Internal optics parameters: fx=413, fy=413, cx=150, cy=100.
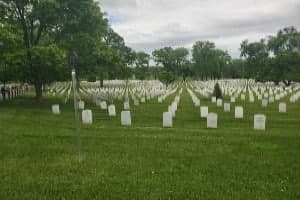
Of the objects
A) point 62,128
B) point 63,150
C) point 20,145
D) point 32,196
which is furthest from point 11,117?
point 32,196

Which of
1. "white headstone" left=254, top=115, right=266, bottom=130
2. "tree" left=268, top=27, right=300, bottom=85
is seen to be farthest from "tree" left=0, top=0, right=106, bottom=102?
"tree" left=268, top=27, right=300, bottom=85

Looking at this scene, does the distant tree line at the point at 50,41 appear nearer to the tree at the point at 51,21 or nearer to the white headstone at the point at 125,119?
the tree at the point at 51,21

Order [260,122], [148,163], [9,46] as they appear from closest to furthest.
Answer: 1. [148,163]
2. [260,122]
3. [9,46]

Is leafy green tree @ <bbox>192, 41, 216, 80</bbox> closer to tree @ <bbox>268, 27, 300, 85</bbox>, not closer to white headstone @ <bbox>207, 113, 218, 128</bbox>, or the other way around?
tree @ <bbox>268, 27, 300, 85</bbox>

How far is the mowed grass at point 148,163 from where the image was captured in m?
6.95

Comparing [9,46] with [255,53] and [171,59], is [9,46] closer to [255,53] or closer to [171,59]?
[255,53]

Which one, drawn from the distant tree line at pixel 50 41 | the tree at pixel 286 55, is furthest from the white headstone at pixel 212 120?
the tree at pixel 286 55

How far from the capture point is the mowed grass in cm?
695

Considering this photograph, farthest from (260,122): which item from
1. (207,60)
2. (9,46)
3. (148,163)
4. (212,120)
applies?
(207,60)

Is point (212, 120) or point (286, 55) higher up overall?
point (286, 55)

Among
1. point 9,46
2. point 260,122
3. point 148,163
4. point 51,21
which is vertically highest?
point 51,21

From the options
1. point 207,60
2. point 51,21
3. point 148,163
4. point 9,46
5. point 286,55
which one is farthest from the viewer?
point 207,60

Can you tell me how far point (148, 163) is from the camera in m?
8.94

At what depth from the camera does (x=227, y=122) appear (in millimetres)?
17078
